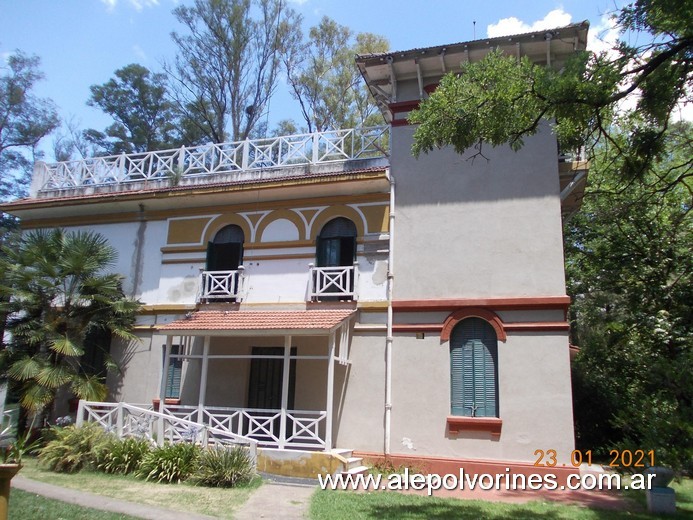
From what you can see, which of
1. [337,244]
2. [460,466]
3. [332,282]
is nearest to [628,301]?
[460,466]

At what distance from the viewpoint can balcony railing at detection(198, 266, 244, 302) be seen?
14.6m

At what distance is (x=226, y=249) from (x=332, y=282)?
349 cm

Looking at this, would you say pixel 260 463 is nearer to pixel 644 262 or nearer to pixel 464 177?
pixel 464 177

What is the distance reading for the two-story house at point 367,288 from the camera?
39.6 feet

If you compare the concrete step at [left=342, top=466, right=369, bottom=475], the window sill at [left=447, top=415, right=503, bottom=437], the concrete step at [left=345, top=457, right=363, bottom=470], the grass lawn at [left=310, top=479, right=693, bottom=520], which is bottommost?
the grass lawn at [left=310, top=479, right=693, bottom=520]

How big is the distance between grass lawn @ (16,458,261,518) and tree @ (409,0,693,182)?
21.0ft

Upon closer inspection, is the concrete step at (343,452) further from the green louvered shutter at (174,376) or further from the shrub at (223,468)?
the green louvered shutter at (174,376)

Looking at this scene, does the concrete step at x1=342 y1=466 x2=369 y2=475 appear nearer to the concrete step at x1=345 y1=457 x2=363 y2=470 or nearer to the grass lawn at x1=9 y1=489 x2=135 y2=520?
the concrete step at x1=345 y1=457 x2=363 y2=470

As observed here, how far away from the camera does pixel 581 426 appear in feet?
50.5

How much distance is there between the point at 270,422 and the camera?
1230 centimetres

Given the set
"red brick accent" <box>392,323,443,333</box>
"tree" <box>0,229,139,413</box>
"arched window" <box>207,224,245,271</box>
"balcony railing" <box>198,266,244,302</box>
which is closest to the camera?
"red brick accent" <box>392,323,443,333</box>

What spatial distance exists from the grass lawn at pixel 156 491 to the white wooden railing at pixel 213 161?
26.7ft

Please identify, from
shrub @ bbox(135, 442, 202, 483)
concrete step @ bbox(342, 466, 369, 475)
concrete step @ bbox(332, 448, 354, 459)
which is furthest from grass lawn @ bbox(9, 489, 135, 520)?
concrete step @ bbox(332, 448, 354, 459)

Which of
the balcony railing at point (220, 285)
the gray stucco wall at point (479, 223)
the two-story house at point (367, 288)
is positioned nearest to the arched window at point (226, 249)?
the two-story house at point (367, 288)
